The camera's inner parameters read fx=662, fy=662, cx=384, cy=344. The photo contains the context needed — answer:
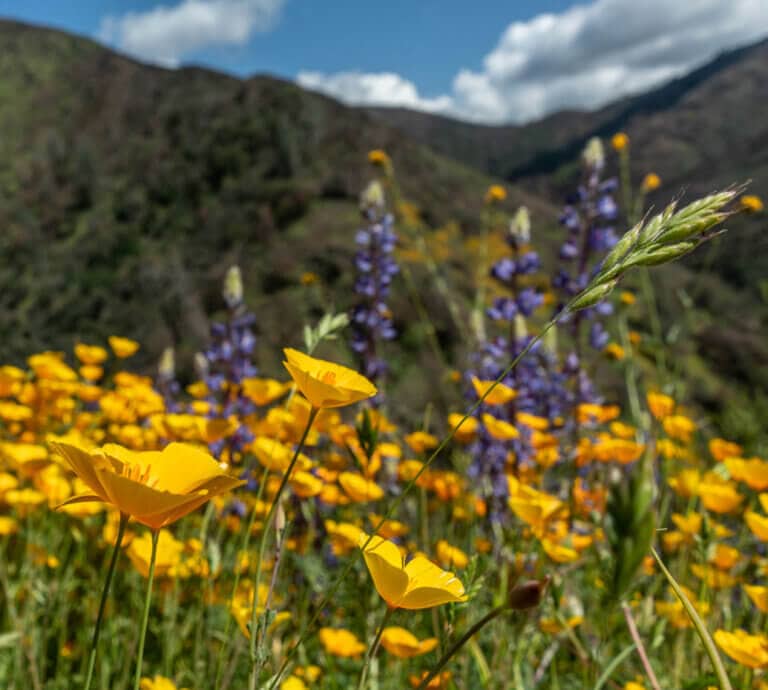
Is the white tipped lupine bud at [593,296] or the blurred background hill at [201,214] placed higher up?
the blurred background hill at [201,214]

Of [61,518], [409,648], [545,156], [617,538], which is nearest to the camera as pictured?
[617,538]

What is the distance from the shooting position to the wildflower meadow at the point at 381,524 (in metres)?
0.65

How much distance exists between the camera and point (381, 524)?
2.04ft

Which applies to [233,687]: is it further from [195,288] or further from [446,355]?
[195,288]

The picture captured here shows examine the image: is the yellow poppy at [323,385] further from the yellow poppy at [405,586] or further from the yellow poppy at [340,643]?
the yellow poppy at [340,643]

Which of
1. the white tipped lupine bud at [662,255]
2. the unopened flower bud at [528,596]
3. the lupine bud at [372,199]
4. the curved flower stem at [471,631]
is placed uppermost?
the lupine bud at [372,199]

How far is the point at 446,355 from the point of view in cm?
1041

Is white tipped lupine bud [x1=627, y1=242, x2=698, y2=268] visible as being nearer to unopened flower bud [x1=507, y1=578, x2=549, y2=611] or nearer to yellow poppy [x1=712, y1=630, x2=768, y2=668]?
unopened flower bud [x1=507, y1=578, x2=549, y2=611]

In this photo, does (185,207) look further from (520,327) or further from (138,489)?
(138,489)

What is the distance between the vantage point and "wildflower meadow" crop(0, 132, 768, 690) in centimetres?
65

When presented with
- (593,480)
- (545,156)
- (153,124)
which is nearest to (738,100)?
(545,156)

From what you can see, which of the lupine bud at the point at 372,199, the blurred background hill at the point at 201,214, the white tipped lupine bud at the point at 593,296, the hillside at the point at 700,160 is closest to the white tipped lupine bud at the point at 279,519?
the blurred background hill at the point at 201,214

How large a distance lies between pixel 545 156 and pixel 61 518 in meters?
170

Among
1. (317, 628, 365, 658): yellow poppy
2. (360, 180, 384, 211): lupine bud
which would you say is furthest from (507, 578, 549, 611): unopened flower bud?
(360, 180, 384, 211): lupine bud
